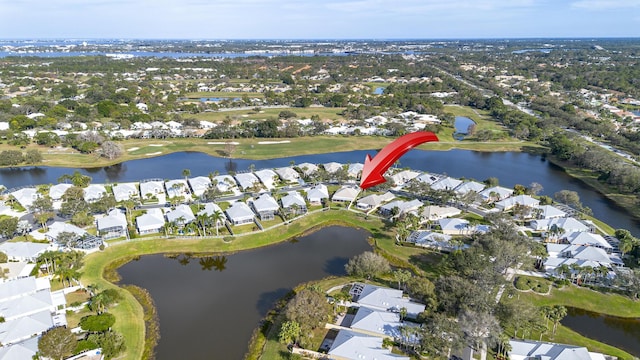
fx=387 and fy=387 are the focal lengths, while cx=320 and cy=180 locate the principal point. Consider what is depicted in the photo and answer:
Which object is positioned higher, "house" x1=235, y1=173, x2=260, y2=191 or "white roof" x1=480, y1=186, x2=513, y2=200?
"house" x1=235, y1=173, x2=260, y2=191

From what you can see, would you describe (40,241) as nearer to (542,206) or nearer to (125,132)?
(125,132)

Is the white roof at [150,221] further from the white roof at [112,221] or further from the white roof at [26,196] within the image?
the white roof at [26,196]

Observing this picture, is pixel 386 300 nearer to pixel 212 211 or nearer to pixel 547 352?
pixel 547 352

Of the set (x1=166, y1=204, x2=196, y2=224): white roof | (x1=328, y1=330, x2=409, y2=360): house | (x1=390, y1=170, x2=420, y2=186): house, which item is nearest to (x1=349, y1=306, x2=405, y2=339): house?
(x1=328, y1=330, x2=409, y2=360): house

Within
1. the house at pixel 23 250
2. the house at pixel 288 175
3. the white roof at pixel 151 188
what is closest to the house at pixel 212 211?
the white roof at pixel 151 188

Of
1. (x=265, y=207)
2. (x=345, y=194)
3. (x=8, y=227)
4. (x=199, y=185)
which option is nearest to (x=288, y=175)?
(x=345, y=194)

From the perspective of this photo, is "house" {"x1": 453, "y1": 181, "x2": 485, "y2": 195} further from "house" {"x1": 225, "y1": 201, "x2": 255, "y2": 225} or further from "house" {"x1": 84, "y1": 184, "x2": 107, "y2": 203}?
"house" {"x1": 84, "y1": 184, "x2": 107, "y2": 203}
